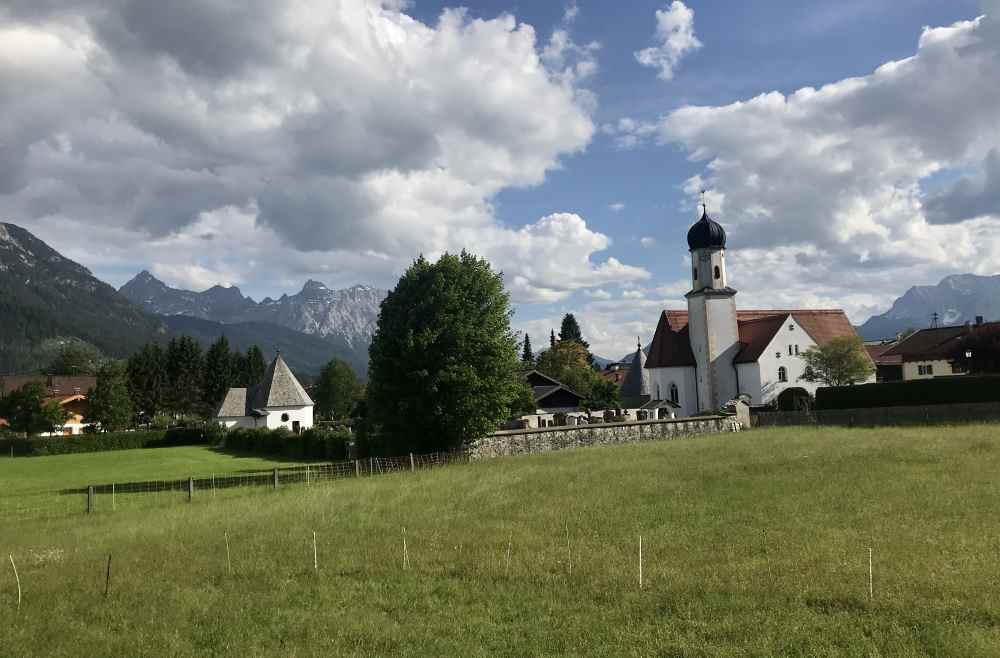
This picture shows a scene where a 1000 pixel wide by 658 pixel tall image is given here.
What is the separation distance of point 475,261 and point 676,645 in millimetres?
29198

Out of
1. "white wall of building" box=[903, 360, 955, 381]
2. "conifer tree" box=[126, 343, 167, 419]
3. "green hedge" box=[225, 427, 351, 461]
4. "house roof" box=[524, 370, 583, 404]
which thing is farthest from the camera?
"conifer tree" box=[126, 343, 167, 419]

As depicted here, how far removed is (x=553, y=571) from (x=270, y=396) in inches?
2863

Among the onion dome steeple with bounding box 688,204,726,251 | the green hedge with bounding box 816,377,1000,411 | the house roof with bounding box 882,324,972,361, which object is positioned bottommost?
the green hedge with bounding box 816,377,1000,411

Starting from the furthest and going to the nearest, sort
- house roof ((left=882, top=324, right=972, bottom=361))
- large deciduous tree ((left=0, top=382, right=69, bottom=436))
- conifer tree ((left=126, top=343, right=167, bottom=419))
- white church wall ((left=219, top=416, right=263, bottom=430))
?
conifer tree ((left=126, top=343, right=167, bottom=419))
white church wall ((left=219, top=416, right=263, bottom=430))
house roof ((left=882, top=324, right=972, bottom=361))
large deciduous tree ((left=0, top=382, right=69, bottom=436))

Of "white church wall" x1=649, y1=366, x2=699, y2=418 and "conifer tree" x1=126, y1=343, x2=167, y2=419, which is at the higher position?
"conifer tree" x1=126, y1=343, x2=167, y2=419

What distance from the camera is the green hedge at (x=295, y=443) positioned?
48688 mm

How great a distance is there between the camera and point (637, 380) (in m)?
80.7

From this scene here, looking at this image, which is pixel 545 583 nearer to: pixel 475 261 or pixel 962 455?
pixel 962 455

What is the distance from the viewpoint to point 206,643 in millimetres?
10867

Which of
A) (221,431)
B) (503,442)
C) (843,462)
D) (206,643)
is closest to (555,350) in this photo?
(221,431)

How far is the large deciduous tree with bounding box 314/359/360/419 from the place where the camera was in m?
124

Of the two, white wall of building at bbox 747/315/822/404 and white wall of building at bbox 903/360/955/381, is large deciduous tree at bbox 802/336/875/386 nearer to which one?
white wall of building at bbox 747/315/822/404

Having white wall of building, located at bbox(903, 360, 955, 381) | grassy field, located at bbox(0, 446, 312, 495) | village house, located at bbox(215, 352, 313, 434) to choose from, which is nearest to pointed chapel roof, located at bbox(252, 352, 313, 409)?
village house, located at bbox(215, 352, 313, 434)

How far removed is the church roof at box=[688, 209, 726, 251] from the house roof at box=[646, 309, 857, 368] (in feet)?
24.1
